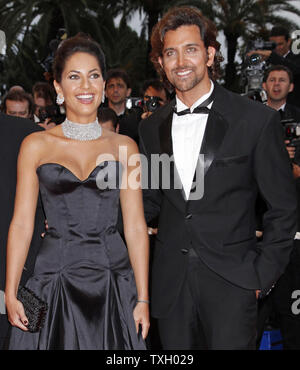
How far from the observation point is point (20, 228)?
2891mm

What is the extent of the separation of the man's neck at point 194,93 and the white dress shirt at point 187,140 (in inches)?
0.7

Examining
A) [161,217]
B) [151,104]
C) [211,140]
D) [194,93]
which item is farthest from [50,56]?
[211,140]

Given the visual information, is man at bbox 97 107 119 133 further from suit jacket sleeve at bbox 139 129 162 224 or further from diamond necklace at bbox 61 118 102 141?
diamond necklace at bbox 61 118 102 141

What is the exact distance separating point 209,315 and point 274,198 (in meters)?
0.68

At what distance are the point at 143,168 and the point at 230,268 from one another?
0.72m

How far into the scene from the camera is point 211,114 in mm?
3133

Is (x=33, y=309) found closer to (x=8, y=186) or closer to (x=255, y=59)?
(x=8, y=186)

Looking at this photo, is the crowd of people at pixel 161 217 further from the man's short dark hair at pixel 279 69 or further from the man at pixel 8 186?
the man's short dark hair at pixel 279 69

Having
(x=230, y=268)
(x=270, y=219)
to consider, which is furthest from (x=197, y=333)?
(x=270, y=219)

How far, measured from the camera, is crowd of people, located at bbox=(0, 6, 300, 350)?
9.69 feet

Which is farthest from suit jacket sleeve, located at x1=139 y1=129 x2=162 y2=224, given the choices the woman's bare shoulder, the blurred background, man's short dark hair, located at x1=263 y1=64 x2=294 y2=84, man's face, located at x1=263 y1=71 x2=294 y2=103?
the blurred background

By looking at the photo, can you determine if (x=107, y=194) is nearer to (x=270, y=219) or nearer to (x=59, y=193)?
(x=59, y=193)

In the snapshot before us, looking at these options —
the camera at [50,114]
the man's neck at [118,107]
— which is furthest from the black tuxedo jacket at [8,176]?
the man's neck at [118,107]

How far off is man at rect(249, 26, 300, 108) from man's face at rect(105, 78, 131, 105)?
6.18ft
